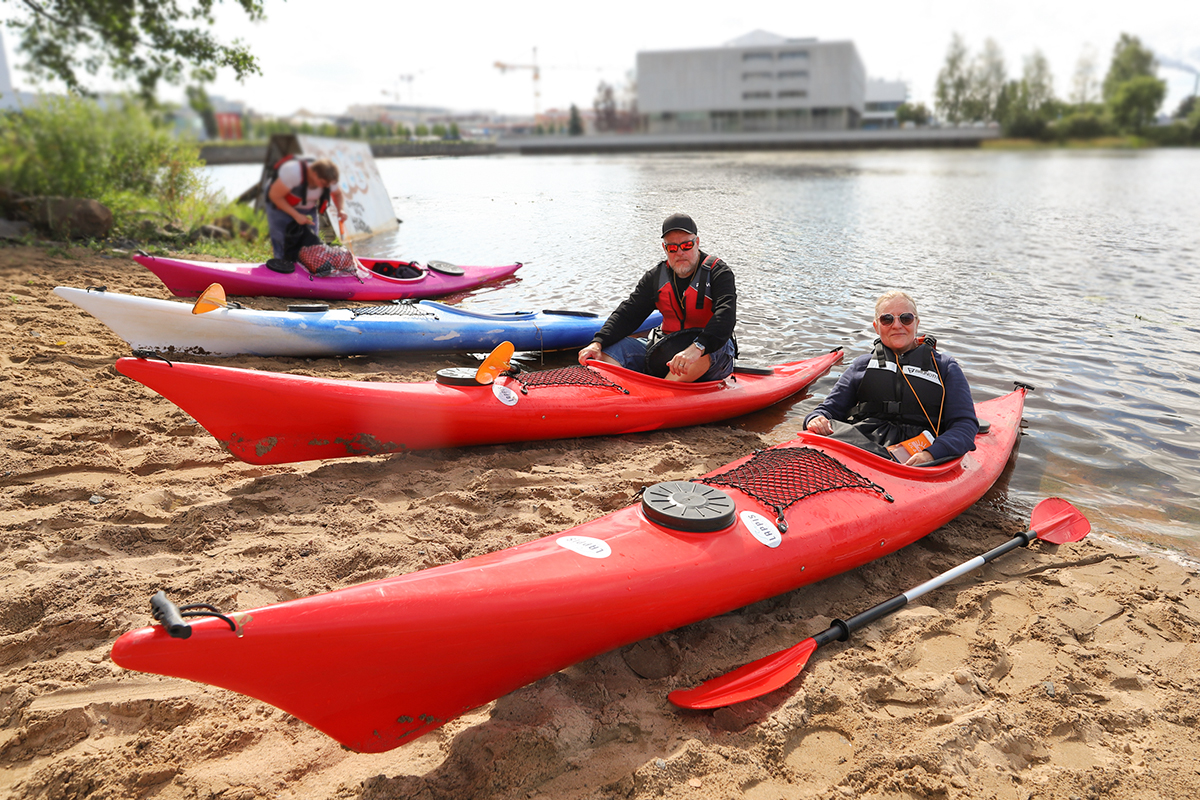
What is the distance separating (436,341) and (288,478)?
2.52 metres

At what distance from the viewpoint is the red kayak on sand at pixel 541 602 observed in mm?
1628

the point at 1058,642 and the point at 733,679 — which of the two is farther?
the point at 1058,642

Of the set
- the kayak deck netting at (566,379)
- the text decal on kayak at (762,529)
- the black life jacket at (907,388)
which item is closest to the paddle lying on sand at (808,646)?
the text decal on kayak at (762,529)

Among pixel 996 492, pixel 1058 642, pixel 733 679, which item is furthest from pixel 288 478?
pixel 996 492

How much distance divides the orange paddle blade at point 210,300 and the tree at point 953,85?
7189 centimetres

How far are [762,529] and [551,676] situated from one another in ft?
3.10

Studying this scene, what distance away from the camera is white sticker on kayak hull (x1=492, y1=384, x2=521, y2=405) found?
12.7 ft

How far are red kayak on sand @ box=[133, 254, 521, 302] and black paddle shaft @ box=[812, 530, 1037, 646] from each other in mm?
6011

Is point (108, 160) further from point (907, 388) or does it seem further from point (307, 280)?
point (907, 388)

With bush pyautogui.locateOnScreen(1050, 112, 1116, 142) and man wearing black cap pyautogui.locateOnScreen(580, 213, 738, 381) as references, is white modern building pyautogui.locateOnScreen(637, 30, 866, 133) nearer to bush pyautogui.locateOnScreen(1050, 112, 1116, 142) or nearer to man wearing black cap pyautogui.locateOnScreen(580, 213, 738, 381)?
→ bush pyautogui.locateOnScreen(1050, 112, 1116, 142)

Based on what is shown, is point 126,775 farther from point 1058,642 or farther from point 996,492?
point 996,492

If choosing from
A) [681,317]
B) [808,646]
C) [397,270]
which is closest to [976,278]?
[681,317]

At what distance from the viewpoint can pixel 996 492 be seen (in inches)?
150

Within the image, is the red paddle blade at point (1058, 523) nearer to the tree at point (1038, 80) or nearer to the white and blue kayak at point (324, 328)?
the white and blue kayak at point (324, 328)
